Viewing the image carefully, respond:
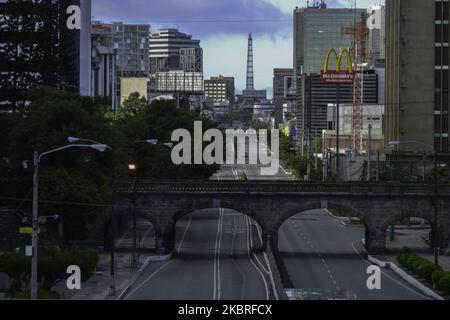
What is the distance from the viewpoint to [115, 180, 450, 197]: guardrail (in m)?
80.6

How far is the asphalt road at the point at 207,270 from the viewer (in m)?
54.1

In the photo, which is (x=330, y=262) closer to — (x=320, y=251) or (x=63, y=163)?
(x=320, y=251)

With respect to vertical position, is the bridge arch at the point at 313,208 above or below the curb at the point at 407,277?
above

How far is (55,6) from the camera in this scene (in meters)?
96.8

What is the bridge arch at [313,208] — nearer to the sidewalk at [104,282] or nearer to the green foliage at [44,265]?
the sidewalk at [104,282]

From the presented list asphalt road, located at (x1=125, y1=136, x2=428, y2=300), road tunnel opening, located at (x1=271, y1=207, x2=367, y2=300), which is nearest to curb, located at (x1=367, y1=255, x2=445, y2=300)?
asphalt road, located at (x1=125, y1=136, x2=428, y2=300)

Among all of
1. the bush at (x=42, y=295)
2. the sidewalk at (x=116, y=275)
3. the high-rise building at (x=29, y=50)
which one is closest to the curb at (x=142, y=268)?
the sidewalk at (x=116, y=275)

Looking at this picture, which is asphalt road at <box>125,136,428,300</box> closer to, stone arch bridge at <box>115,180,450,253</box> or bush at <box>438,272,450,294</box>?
bush at <box>438,272,450,294</box>

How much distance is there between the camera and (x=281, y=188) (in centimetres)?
8100

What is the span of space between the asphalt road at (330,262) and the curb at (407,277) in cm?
48

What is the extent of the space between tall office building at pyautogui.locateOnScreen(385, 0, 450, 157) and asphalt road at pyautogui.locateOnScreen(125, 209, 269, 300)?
26825 millimetres

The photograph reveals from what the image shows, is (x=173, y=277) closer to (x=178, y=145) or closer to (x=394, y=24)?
(x=178, y=145)
